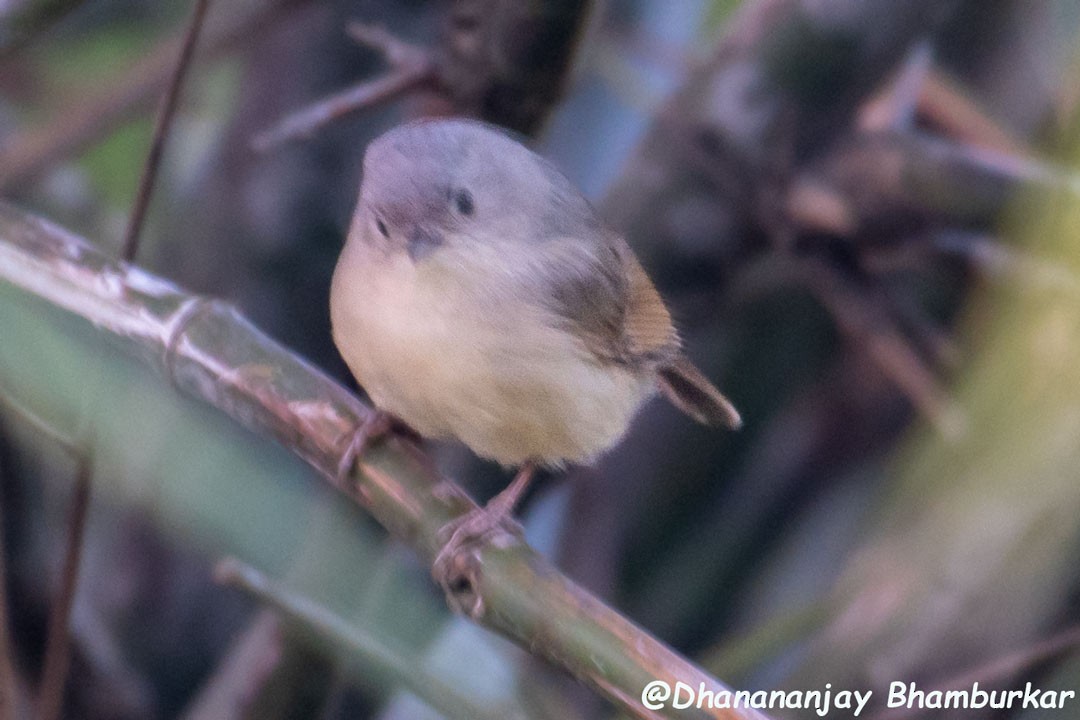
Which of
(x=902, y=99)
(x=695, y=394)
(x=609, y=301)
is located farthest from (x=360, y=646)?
(x=902, y=99)

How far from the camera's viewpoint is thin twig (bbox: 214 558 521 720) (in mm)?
1276

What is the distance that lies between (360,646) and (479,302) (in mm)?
438

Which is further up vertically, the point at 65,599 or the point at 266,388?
the point at 266,388

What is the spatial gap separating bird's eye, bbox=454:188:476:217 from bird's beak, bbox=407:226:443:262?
52 millimetres

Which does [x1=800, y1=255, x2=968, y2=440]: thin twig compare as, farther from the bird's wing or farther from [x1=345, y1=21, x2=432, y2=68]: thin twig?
[x1=345, y1=21, x2=432, y2=68]: thin twig

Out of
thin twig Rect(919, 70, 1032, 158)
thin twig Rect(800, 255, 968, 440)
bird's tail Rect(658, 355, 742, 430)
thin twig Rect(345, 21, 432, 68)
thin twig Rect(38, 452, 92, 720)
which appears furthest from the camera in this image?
thin twig Rect(919, 70, 1032, 158)

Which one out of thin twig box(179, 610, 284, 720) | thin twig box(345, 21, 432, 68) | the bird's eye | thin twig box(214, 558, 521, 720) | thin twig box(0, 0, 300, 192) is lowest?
thin twig box(179, 610, 284, 720)

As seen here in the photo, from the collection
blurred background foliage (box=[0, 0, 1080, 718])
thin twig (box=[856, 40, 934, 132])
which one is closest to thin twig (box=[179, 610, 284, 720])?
blurred background foliage (box=[0, 0, 1080, 718])

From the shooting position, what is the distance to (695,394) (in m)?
1.78

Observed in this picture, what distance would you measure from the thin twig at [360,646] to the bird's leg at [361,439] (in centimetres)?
19

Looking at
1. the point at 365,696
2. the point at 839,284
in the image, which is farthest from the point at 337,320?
the point at 839,284

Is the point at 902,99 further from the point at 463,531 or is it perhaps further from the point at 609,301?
the point at 463,531

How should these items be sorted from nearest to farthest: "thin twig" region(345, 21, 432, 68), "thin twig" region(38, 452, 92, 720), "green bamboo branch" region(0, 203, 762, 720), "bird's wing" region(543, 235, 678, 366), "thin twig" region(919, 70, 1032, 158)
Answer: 1. "green bamboo branch" region(0, 203, 762, 720)
2. "thin twig" region(38, 452, 92, 720)
3. "bird's wing" region(543, 235, 678, 366)
4. "thin twig" region(345, 21, 432, 68)
5. "thin twig" region(919, 70, 1032, 158)

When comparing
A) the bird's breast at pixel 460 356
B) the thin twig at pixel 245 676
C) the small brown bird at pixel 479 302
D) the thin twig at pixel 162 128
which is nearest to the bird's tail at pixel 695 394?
the small brown bird at pixel 479 302
